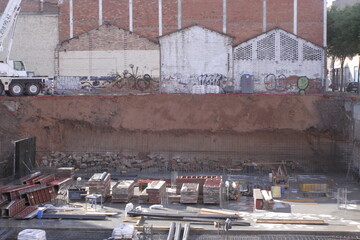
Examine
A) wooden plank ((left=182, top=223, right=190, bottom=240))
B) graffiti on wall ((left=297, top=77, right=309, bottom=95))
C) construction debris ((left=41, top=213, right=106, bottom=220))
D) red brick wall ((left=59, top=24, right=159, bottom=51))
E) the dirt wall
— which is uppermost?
red brick wall ((left=59, top=24, right=159, bottom=51))

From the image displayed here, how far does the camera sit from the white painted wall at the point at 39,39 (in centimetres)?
3769

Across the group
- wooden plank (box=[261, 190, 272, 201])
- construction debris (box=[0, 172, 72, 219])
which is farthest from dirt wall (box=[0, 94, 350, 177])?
wooden plank (box=[261, 190, 272, 201])

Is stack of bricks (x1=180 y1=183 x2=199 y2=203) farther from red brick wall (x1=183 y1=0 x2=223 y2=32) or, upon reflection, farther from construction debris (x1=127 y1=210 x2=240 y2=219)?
red brick wall (x1=183 y1=0 x2=223 y2=32)

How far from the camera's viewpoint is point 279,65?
119 feet

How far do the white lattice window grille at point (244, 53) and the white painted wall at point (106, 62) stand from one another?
618 cm

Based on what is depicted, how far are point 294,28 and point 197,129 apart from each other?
14.5 metres

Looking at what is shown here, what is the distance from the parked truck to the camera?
1102 inches

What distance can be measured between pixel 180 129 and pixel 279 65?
13.1 metres

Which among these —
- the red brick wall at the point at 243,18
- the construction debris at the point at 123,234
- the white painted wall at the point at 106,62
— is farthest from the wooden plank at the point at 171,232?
the red brick wall at the point at 243,18

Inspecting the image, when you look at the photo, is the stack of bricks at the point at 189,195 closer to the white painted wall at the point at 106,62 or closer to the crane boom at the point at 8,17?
the crane boom at the point at 8,17

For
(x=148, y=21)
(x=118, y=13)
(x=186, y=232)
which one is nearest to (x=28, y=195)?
(x=186, y=232)

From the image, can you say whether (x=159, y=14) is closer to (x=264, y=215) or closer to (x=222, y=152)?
(x=222, y=152)

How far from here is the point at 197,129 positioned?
26.5 metres

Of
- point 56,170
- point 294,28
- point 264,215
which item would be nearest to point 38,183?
point 56,170
